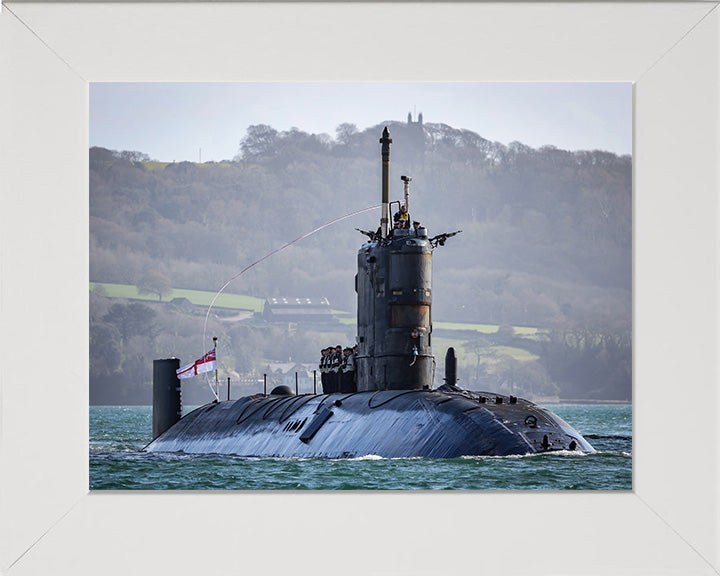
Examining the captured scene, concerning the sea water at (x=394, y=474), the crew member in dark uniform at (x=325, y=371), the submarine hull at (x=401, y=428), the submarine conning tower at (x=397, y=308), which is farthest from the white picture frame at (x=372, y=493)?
the crew member in dark uniform at (x=325, y=371)

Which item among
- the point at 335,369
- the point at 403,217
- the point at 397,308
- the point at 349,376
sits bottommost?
the point at 349,376

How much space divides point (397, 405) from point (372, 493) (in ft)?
31.9

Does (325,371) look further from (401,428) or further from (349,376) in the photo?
(401,428)

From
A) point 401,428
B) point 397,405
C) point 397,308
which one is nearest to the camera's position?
point 401,428

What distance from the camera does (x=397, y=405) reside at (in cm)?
2400

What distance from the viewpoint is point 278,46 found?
516 inches

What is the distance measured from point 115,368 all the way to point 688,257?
419ft

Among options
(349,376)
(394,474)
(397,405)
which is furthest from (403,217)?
(394,474)

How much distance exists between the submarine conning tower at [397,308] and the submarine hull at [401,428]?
56cm

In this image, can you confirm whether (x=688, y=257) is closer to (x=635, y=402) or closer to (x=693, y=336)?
(x=693, y=336)

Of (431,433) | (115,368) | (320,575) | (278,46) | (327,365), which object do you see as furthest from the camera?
(115,368)

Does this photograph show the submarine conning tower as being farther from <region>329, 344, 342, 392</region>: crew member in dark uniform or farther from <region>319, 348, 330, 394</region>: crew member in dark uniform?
<region>319, 348, 330, 394</region>: crew member in dark uniform
